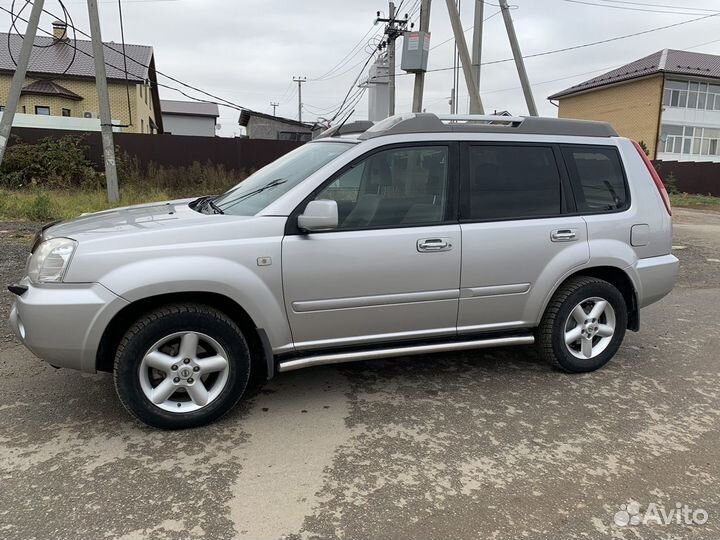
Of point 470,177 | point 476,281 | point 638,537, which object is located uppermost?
point 470,177

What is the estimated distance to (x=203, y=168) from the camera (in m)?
17.5

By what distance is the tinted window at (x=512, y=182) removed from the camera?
3.82m

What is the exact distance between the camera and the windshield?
356 cm

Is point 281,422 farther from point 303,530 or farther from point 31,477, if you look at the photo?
point 31,477

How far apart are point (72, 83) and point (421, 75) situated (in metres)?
21.7

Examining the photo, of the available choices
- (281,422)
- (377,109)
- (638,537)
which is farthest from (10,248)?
(377,109)

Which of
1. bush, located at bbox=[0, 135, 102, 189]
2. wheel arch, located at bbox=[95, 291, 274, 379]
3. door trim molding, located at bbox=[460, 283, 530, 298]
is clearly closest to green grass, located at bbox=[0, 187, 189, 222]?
bush, located at bbox=[0, 135, 102, 189]

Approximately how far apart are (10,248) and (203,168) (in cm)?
1027

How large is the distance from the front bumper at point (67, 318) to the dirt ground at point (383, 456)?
21.1 inches

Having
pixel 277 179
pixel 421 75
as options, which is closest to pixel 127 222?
pixel 277 179

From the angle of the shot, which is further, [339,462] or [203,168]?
[203,168]

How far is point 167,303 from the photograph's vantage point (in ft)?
10.5

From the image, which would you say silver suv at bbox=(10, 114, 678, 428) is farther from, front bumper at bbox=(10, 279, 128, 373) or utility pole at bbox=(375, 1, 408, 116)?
utility pole at bbox=(375, 1, 408, 116)

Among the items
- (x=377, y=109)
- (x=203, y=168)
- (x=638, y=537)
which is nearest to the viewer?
(x=638, y=537)
